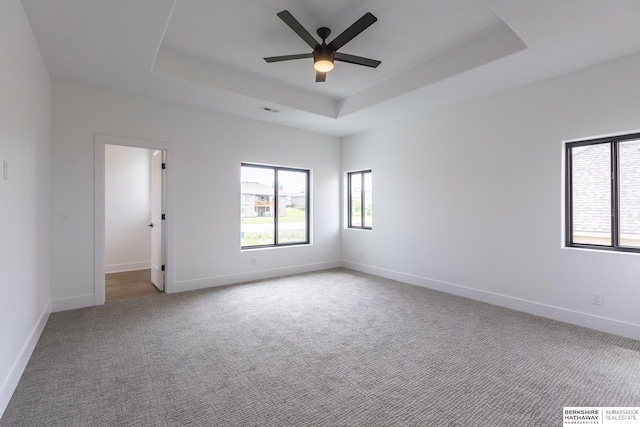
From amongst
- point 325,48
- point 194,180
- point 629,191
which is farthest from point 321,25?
point 629,191

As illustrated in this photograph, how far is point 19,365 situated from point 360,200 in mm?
5182

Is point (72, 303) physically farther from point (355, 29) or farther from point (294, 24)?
point (355, 29)

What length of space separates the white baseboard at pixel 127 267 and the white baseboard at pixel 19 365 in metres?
2.97

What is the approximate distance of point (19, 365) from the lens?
7.57 feet

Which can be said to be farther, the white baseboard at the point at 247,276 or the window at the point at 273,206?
the window at the point at 273,206

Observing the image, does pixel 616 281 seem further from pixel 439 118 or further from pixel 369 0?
pixel 369 0

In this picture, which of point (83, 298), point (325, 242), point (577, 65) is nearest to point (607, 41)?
point (577, 65)

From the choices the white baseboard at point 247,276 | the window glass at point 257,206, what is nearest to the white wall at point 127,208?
the white baseboard at point 247,276

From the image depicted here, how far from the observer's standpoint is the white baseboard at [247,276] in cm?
465

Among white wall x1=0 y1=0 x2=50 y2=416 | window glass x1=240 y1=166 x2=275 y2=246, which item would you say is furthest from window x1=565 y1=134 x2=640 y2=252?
white wall x1=0 y1=0 x2=50 y2=416

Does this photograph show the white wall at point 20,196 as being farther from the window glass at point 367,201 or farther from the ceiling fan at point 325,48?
the window glass at point 367,201

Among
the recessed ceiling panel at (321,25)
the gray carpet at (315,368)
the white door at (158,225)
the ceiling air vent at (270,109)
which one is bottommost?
the gray carpet at (315,368)

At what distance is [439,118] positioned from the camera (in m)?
4.71

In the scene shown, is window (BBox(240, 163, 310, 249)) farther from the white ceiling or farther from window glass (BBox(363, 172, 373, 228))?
the white ceiling
